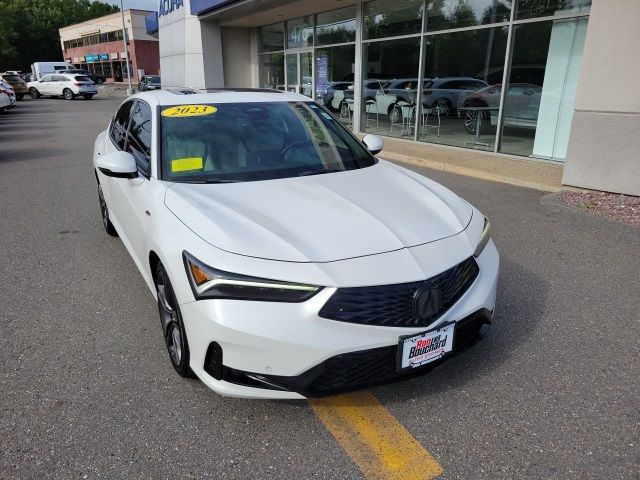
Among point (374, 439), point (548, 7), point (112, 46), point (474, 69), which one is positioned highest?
point (112, 46)

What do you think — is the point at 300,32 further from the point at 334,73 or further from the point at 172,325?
the point at 172,325

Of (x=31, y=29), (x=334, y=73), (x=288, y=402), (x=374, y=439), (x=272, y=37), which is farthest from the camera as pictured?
(x=31, y=29)

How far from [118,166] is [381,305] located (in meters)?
2.06

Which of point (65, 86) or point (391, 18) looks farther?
point (65, 86)

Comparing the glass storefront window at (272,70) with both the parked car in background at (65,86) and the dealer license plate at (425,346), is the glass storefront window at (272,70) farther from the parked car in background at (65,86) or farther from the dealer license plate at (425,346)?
the parked car in background at (65,86)

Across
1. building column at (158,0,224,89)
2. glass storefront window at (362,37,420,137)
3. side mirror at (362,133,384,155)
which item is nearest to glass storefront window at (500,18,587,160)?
glass storefront window at (362,37,420,137)

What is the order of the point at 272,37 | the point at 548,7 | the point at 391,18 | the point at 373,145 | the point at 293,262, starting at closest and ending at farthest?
the point at 293,262
the point at 373,145
the point at 548,7
the point at 391,18
the point at 272,37

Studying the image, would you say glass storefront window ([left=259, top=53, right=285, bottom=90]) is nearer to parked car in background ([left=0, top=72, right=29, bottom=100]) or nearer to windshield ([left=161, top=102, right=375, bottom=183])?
windshield ([left=161, top=102, right=375, bottom=183])

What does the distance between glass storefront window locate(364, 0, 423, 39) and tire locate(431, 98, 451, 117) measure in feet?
5.51

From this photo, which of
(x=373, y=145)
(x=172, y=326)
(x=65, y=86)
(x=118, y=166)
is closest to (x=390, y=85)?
(x=373, y=145)

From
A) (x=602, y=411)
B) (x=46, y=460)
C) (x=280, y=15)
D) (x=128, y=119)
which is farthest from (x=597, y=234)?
(x=280, y=15)

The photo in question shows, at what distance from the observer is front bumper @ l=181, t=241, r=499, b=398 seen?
2154 mm

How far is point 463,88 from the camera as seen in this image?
34.0ft

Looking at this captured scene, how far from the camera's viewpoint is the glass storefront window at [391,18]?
36.4ft
